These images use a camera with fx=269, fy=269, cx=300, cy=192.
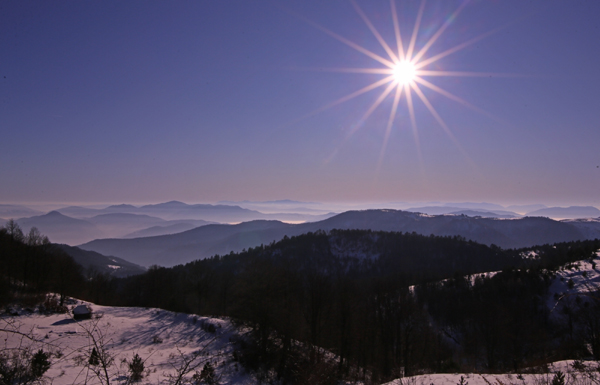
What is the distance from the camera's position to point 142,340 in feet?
100.0

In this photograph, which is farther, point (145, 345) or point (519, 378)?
point (145, 345)

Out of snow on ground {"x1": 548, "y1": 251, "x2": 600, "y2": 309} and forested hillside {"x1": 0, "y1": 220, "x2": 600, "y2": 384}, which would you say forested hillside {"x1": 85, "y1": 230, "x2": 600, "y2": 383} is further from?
snow on ground {"x1": 548, "y1": 251, "x2": 600, "y2": 309}

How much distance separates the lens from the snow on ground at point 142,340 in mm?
19125

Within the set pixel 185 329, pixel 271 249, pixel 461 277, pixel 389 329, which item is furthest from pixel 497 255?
pixel 185 329

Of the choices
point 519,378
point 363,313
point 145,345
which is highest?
point 519,378

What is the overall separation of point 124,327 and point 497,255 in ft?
633

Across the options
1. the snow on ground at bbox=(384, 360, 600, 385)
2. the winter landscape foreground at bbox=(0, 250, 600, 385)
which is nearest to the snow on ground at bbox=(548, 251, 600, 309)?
the winter landscape foreground at bbox=(0, 250, 600, 385)

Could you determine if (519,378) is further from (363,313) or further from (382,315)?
(382,315)

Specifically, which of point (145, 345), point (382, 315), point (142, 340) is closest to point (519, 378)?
point (145, 345)

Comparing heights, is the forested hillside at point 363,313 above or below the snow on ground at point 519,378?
below

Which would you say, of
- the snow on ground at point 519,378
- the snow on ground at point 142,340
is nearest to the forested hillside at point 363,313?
the snow on ground at point 519,378

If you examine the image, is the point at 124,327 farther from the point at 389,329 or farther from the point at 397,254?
the point at 397,254

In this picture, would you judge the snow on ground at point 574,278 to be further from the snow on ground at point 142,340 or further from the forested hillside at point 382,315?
the snow on ground at point 142,340

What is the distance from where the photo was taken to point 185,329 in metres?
36.0
